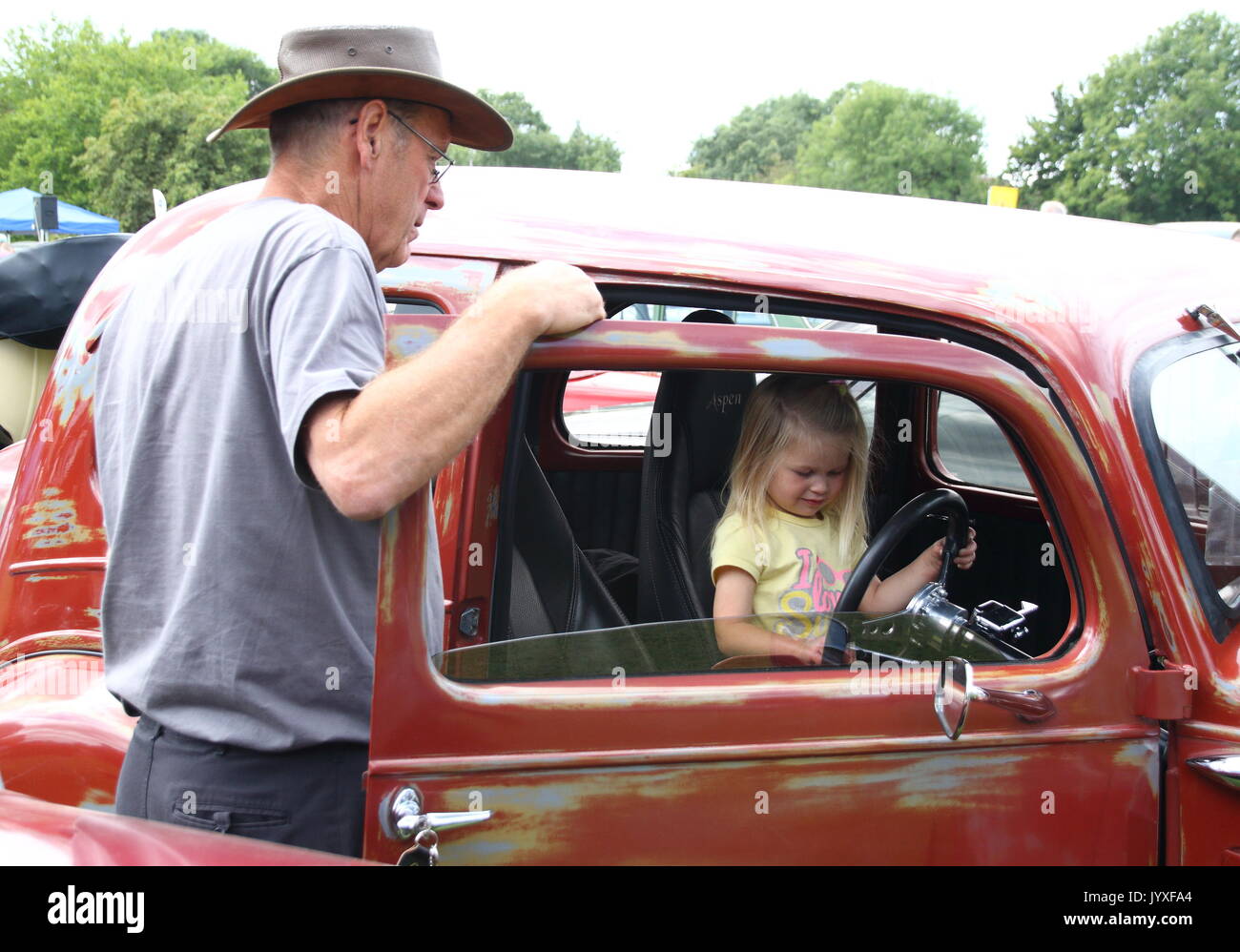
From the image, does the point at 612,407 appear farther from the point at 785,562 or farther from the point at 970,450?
the point at 785,562

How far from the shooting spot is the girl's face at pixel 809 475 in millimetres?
2123

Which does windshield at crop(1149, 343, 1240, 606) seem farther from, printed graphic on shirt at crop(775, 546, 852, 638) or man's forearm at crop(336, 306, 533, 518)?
→ man's forearm at crop(336, 306, 533, 518)

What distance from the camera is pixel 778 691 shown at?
155cm

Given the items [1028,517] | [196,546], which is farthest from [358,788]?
[1028,517]

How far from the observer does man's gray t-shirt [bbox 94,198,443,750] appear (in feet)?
4.61

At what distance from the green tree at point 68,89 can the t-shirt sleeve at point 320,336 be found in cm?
3956

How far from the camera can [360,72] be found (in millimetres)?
1584

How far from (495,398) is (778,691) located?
1.99ft

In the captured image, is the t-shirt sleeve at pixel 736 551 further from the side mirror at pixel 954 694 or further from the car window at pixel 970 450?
the car window at pixel 970 450

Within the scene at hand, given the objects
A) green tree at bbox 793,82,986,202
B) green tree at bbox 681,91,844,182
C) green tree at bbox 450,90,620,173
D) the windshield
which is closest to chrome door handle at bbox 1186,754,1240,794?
the windshield

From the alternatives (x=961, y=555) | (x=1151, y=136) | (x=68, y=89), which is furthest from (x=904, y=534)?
(x=68, y=89)

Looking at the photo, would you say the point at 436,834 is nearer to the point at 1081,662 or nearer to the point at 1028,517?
the point at 1081,662

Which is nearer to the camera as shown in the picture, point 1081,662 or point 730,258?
point 1081,662

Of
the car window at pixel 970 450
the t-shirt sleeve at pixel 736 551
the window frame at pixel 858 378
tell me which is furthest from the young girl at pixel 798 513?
the car window at pixel 970 450
